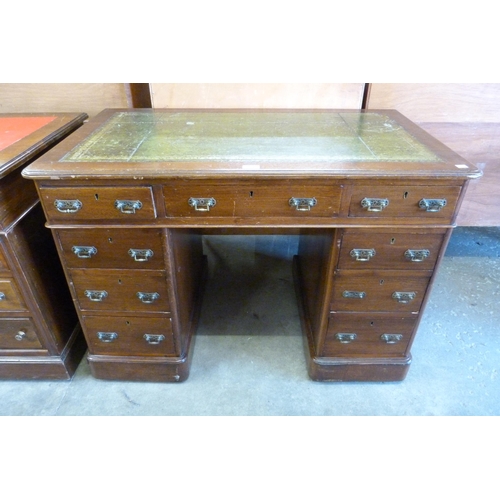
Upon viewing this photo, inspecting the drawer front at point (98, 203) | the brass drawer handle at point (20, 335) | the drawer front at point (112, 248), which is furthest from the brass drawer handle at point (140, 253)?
the brass drawer handle at point (20, 335)

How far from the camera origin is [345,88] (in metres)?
1.67

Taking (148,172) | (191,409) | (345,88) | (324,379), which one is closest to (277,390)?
(324,379)

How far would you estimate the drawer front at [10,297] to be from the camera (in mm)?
1224

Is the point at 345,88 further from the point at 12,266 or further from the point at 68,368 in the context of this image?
the point at 68,368

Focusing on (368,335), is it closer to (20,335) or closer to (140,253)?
(140,253)

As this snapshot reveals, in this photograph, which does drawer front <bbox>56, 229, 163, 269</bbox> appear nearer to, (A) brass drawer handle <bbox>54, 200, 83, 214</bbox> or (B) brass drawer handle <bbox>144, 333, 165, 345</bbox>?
(A) brass drawer handle <bbox>54, 200, 83, 214</bbox>

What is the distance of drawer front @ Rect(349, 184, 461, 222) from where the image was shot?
3.47 ft

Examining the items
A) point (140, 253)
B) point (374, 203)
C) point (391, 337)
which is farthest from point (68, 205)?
point (391, 337)

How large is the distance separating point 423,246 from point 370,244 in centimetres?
17

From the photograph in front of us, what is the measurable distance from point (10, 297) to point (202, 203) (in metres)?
0.76

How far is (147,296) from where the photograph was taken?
1.26 m

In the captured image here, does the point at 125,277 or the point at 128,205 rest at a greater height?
the point at 128,205

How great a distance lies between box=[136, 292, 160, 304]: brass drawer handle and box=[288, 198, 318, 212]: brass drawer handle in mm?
559

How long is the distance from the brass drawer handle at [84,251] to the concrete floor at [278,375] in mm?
592
